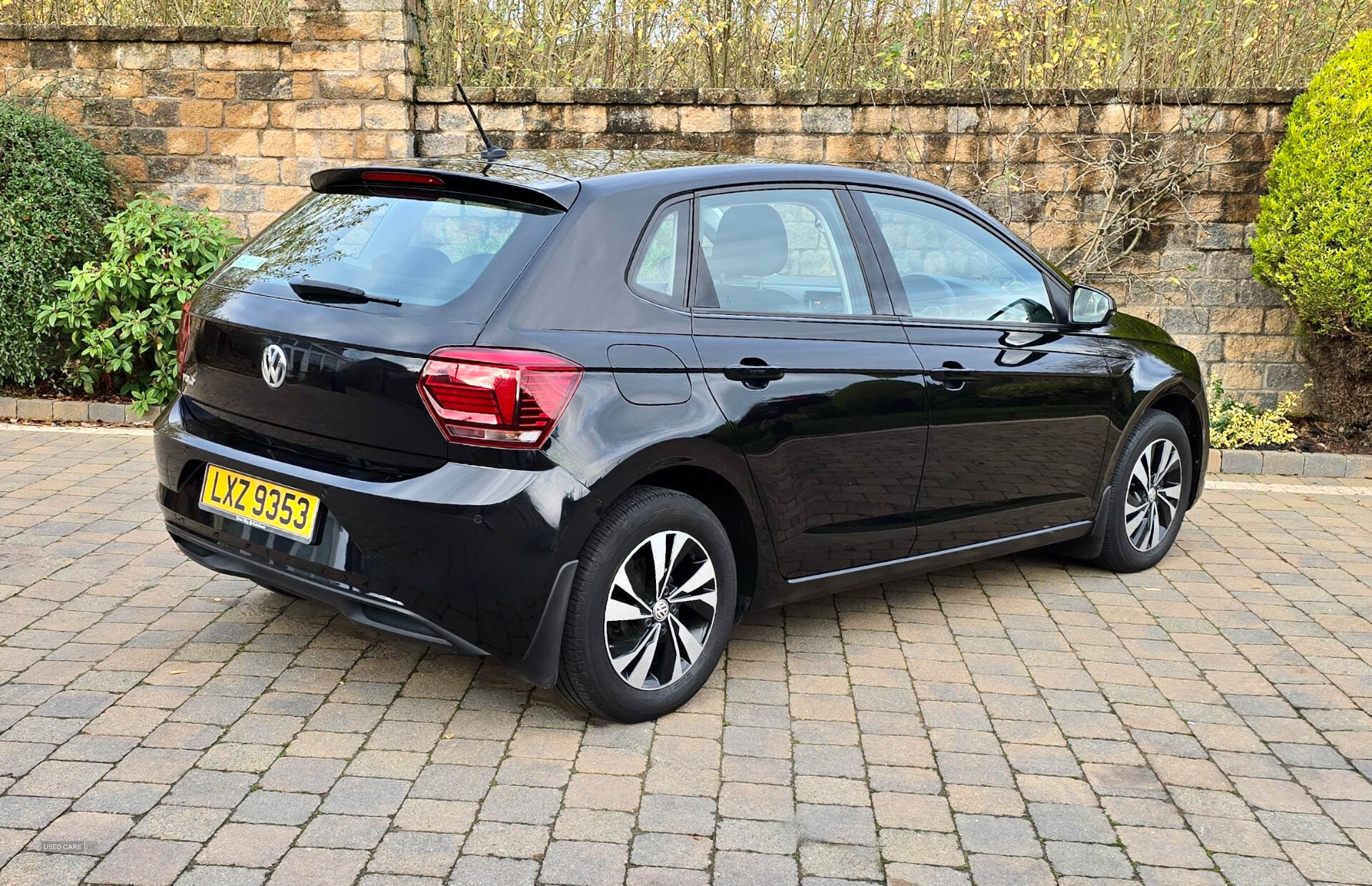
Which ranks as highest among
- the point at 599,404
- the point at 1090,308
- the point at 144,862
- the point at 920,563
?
the point at 1090,308

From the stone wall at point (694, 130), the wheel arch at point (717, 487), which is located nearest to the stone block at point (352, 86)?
the stone wall at point (694, 130)

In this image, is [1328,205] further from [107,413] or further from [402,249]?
[107,413]

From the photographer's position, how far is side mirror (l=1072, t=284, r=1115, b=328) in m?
5.22

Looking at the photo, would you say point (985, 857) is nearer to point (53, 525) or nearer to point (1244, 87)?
point (53, 525)

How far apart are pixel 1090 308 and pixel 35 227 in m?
6.45

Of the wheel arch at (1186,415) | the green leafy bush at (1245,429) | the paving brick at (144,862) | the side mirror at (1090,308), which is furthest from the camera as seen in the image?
the green leafy bush at (1245,429)

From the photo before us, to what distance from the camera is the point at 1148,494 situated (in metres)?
5.76

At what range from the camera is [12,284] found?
8070mm

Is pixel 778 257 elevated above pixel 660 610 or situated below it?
above

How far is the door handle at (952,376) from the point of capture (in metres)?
4.60

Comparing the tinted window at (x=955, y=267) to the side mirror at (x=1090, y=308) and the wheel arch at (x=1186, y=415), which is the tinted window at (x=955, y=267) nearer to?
the side mirror at (x=1090, y=308)

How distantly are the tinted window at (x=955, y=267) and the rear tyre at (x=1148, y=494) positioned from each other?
0.85 meters

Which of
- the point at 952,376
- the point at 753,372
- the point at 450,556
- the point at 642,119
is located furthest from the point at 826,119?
the point at 450,556

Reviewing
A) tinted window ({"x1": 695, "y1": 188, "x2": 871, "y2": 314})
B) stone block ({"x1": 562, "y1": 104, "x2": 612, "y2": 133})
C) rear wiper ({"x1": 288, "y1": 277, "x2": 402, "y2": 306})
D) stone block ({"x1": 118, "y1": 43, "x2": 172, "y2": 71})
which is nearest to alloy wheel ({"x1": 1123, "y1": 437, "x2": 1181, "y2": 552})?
tinted window ({"x1": 695, "y1": 188, "x2": 871, "y2": 314})
